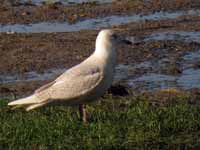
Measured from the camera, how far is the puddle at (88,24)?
59.5 ft

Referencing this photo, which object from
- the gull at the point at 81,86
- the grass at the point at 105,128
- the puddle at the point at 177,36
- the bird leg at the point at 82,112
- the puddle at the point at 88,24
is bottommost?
the puddle at the point at 88,24

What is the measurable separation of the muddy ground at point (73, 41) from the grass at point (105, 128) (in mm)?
2601

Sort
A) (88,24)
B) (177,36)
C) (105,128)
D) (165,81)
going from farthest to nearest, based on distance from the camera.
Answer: (88,24)
(177,36)
(165,81)
(105,128)

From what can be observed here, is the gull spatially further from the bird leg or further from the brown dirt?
the brown dirt

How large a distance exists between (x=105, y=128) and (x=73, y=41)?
7252 millimetres

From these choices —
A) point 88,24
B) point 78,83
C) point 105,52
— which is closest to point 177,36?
point 88,24

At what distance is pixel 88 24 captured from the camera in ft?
61.0

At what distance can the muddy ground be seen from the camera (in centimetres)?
1484

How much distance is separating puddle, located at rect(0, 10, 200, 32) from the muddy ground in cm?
38

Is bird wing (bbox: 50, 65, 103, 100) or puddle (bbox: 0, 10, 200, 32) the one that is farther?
puddle (bbox: 0, 10, 200, 32)

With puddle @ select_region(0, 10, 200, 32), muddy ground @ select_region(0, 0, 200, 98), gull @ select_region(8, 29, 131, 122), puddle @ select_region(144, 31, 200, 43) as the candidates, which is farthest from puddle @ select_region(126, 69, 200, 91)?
puddle @ select_region(0, 10, 200, 32)

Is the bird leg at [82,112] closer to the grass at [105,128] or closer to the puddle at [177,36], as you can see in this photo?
the grass at [105,128]

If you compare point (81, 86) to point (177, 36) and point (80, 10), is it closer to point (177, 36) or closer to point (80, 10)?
point (177, 36)

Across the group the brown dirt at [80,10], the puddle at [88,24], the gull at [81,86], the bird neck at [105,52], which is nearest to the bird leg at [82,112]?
the gull at [81,86]
